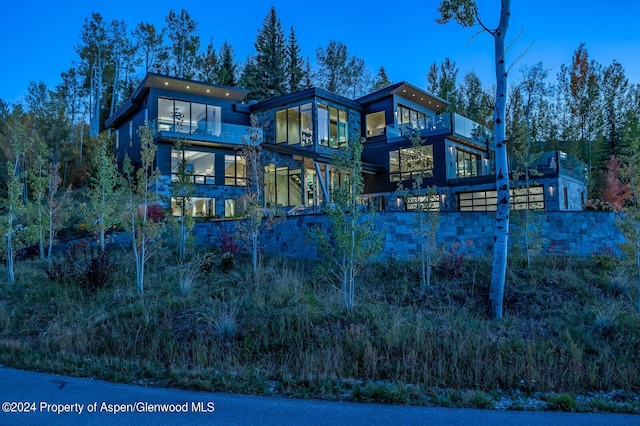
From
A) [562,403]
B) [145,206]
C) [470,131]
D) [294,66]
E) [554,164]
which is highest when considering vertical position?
[294,66]

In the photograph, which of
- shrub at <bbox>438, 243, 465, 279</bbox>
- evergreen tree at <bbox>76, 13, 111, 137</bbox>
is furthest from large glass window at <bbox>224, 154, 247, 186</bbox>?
evergreen tree at <bbox>76, 13, 111, 137</bbox>

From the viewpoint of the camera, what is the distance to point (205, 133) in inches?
901

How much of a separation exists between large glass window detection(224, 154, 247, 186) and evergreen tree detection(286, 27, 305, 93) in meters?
17.9

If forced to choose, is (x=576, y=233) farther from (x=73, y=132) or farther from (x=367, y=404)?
(x=73, y=132)

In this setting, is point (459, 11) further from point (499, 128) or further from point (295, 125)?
point (295, 125)

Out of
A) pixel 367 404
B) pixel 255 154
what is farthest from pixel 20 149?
pixel 367 404

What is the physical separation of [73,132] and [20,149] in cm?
2426

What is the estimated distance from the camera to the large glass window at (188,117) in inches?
902

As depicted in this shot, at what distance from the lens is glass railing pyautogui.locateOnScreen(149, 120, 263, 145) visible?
21.8 metres

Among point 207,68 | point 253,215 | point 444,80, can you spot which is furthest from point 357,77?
point 253,215

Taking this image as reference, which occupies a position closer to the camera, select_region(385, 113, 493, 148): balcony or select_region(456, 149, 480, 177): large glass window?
select_region(456, 149, 480, 177): large glass window

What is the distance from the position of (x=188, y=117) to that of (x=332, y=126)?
8805 millimetres

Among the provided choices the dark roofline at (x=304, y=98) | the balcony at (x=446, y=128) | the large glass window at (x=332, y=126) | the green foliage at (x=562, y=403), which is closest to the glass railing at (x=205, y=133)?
the dark roofline at (x=304, y=98)

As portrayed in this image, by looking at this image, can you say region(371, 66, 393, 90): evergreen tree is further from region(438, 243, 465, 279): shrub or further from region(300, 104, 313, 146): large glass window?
region(438, 243, 465, 279): shrub
